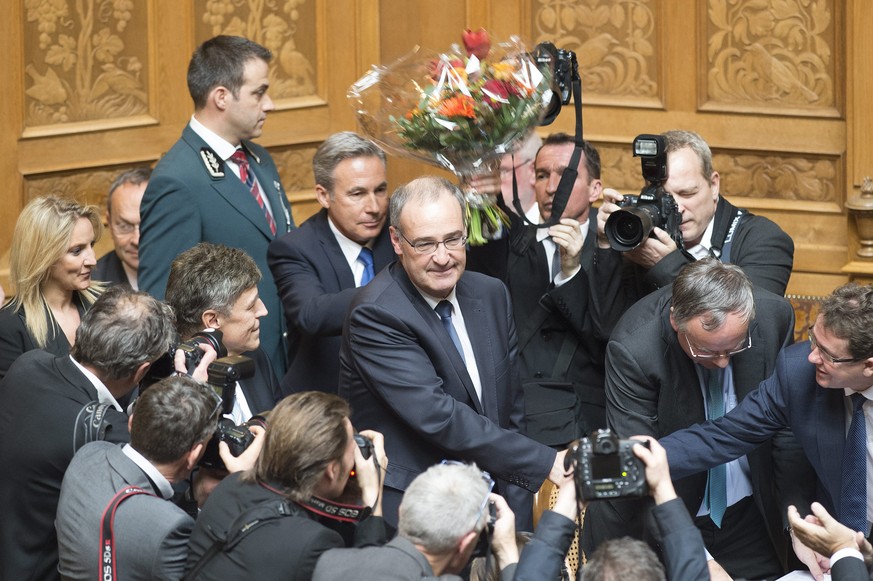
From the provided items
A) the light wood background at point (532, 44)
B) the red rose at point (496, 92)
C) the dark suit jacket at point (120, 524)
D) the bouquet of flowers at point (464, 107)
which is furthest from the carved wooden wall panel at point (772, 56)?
the dark suit jacket at point (120, 524)

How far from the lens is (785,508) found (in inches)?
145

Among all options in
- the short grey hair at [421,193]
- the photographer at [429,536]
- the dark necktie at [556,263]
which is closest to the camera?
the photographer at [429,536]

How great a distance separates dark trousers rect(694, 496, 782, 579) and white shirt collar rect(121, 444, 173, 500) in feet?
4.92

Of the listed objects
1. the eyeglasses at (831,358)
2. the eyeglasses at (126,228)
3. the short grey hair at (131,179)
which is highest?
the short grey hair at (131,179)

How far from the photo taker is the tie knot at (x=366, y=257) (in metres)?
4.37

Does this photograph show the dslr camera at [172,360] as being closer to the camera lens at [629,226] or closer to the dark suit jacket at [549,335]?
the dark suit jacket at [549,335]

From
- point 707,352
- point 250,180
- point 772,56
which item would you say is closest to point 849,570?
point 707,352

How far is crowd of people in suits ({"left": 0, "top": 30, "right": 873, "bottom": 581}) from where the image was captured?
2.99 m

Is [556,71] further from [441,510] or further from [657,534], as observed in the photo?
[441,510]

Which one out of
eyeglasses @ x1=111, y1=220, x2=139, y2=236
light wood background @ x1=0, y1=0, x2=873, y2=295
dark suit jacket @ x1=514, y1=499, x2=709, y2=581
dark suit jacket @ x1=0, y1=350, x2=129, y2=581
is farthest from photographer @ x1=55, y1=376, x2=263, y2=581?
light wood background @ x1=0, y1=0, x2=873, y2=295

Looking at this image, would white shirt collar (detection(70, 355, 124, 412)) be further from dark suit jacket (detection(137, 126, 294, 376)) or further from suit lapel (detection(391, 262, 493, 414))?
dark suit jacket (detection(137, 126, 294, 376))

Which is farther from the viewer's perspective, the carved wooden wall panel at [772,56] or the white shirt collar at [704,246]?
the carved wooden wall panel at [772,56]

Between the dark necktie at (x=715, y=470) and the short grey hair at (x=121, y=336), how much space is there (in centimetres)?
151

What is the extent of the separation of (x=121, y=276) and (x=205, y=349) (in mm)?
1482
